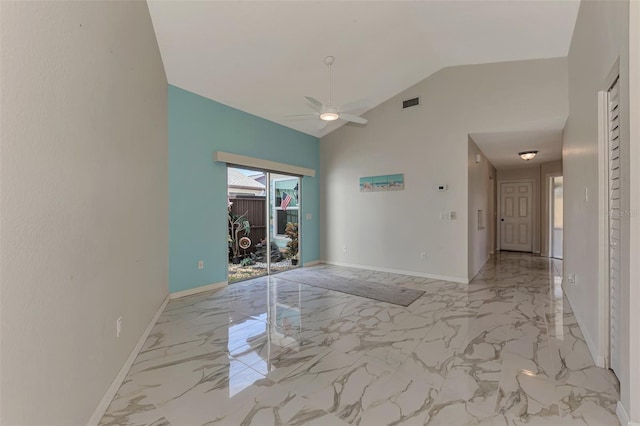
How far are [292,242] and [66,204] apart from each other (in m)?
4.77

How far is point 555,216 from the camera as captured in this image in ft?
23.0

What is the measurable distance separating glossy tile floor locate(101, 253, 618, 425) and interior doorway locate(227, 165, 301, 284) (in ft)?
4.56

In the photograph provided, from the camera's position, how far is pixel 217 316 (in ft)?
10.8

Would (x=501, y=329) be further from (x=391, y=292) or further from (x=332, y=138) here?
(x=332, y=138)

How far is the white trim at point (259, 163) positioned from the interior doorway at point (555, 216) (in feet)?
20.0

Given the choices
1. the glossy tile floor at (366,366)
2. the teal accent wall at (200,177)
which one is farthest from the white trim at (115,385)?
the teal accent wall at (200,177)

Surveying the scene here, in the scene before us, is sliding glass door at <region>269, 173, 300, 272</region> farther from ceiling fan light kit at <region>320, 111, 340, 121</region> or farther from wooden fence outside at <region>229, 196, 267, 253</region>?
ceiling fan light kit at <region>320, 111, 340, 121</region>

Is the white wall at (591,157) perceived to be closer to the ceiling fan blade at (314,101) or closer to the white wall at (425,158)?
the white wall at (425,158)

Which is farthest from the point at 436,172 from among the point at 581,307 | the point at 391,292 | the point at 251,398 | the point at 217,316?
the point at 251,398

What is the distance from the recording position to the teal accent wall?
13.0 feet

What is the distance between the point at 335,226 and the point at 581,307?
4.23 meters

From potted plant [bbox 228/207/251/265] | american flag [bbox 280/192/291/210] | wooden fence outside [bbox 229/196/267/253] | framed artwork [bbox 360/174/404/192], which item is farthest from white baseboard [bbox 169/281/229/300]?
framed artwork [bbox 360/174/404/192]

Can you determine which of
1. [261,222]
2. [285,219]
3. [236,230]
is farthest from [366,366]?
[285,219]

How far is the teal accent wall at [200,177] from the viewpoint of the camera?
3967 mm
